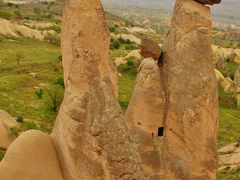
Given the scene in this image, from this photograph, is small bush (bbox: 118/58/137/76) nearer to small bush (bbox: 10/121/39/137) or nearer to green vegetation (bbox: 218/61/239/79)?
green vegetation (bbox: 218/61/239/79)

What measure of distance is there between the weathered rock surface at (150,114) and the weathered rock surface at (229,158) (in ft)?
40.6

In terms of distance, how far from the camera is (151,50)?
47.5ft

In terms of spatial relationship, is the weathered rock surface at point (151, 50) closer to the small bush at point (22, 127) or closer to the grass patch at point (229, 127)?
the small bush at point (22, 127)

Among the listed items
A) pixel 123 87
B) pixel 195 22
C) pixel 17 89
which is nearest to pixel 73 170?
pixel 195 22

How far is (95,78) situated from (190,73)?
12.6 feet

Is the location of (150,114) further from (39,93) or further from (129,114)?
(39,93)

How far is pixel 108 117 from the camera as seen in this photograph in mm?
10445

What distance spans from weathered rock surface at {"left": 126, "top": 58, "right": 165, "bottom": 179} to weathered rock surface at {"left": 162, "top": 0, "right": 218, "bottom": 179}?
0.31 m

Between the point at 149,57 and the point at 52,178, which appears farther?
the point at 149,57

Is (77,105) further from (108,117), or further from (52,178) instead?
(52,178)

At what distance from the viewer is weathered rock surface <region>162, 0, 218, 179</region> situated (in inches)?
537

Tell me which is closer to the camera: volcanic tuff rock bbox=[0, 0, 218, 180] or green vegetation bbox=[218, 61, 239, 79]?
volcanic tuff rock bbox=[0, 0, 218, 180]

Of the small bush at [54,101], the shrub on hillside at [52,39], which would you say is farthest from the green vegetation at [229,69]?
the small bush at [54,101]

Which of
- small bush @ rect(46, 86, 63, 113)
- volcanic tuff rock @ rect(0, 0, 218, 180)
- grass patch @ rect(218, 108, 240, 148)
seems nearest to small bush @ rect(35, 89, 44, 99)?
small bush @ rect(46, 86, 63, 113)
